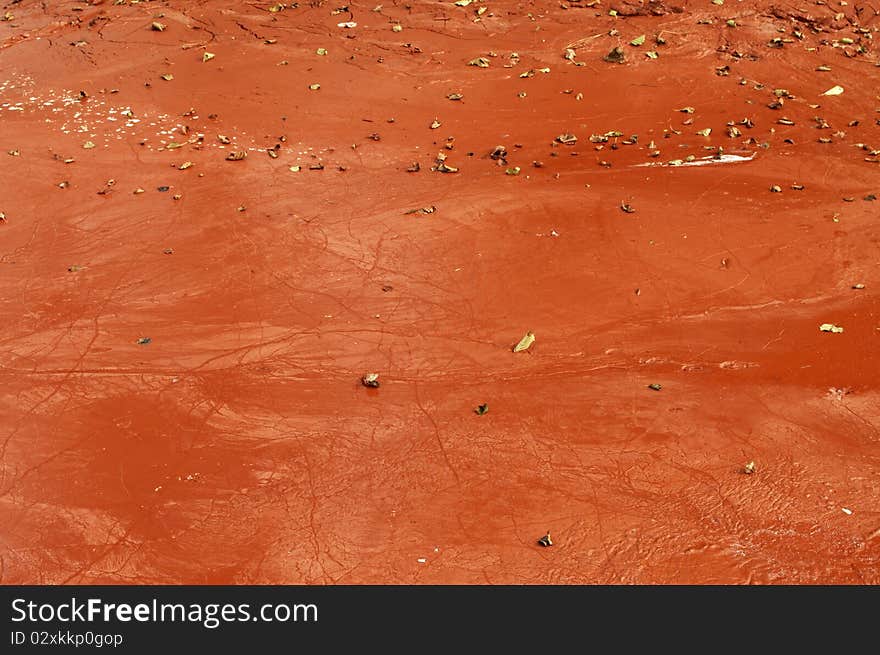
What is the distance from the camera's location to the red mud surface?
16.1 feet

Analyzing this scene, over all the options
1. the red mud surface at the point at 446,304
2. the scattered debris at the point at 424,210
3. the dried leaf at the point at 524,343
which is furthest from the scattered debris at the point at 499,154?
the dried leaf at the point at 524,343

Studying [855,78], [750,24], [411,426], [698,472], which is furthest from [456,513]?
[750,24]

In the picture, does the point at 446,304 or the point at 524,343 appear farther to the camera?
the point at 446,304

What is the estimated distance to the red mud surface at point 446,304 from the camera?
193 inches

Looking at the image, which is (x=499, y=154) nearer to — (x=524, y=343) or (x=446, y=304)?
(x=446, y=304)

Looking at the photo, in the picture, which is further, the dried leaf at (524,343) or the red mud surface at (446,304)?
the dried leaf at (524,343)

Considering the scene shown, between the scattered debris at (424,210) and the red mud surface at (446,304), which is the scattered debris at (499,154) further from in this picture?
the scattered debris at (424,210)

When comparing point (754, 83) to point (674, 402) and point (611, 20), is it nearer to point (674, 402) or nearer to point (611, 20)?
point (611, 20)

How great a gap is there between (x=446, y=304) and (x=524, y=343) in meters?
0.87

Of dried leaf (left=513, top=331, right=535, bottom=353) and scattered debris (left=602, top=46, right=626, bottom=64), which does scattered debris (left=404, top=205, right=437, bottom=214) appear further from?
scattered debris (left=602, top=46, right=626, bottom=64)

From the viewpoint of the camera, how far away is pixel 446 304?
261 inches

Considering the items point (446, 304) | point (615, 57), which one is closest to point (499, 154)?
point (446, 304)

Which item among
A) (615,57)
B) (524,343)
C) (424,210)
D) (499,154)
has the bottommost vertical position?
(524,343)

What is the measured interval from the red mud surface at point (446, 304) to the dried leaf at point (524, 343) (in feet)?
0.18
